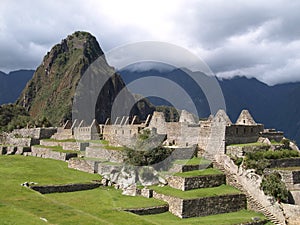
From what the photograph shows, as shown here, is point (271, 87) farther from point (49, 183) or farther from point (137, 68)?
point (49, 183)

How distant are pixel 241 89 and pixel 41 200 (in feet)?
199

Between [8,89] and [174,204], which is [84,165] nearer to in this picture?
[174,204]

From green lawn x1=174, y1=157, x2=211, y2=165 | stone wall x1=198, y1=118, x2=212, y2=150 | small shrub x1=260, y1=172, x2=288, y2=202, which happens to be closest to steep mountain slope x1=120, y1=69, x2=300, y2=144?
stone wall x1=198, y1=118, x2=212, y2=150

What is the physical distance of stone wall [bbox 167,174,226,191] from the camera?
21.4 metres

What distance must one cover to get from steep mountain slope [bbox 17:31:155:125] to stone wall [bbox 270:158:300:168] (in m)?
124

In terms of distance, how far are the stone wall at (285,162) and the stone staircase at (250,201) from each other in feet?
8.92

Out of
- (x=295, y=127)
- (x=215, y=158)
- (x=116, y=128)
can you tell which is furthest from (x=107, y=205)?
(x=295, y=127)

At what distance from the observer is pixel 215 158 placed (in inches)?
971

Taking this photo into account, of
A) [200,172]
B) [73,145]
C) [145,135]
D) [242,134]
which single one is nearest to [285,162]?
[242,134]

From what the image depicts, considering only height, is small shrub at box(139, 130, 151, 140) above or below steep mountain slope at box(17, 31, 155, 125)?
below

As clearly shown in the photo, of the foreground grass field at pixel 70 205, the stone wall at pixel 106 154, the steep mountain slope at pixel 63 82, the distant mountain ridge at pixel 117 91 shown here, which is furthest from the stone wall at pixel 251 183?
the steep mountain slope at pixel 63 82

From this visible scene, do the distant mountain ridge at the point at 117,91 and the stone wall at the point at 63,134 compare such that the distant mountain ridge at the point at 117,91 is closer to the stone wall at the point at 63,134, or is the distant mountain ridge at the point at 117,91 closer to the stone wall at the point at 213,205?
the stone wall at the point at 63,134

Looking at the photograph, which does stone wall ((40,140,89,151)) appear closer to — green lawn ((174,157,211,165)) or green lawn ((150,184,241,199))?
green lawn ((174,157,211,165))

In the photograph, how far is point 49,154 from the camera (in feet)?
112
